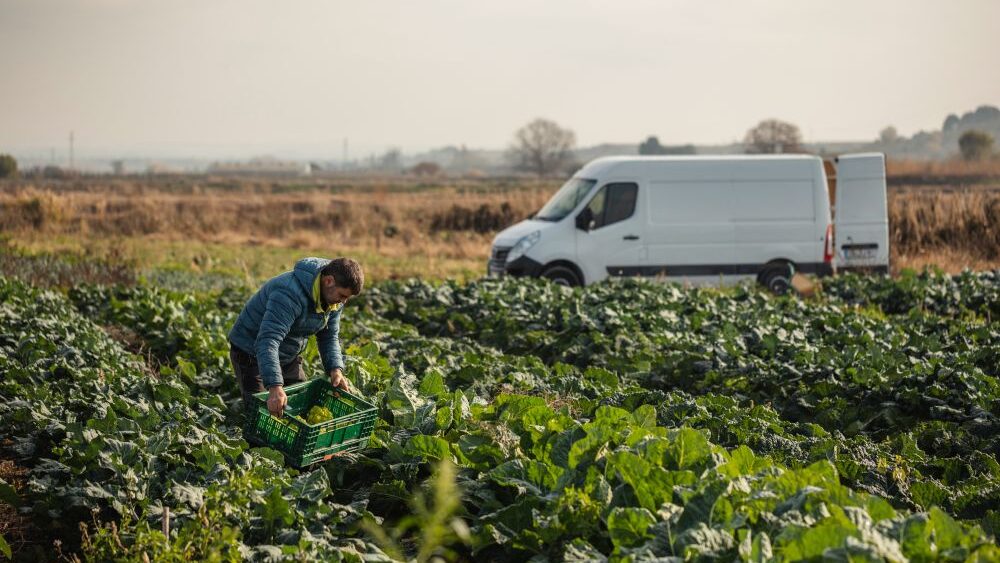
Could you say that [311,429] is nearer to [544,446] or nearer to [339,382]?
[339,382]

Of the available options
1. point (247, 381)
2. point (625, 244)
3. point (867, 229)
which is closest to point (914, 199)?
point (867, 229)

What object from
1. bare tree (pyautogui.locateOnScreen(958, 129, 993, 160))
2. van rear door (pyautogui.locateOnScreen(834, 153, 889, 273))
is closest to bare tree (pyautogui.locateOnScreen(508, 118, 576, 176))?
bare tree (pyautogui.locateOnScreen(958, 129, 993, 160))

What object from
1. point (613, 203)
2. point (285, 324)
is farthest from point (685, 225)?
point (285, 324)

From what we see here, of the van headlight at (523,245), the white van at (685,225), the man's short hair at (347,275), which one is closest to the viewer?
the man's short hair at (347,275)

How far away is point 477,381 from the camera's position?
7.36m

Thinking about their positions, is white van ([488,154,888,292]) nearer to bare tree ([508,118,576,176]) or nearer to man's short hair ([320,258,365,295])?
man's short hair ([320,258,365,295])

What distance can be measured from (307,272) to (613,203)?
987cm

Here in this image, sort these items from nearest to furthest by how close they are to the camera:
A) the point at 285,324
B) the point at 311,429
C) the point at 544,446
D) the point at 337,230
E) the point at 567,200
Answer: the point at 544,446 → the point at 311,429 → the point at 285,324 → the point at 567,200 → the point at 337,230

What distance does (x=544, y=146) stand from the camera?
13288cm

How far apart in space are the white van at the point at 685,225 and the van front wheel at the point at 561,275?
19 mm

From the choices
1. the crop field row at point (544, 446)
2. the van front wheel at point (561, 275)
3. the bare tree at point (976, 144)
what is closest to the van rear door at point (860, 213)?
the van front wheel at point (561, 275)

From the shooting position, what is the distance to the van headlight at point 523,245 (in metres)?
14.7

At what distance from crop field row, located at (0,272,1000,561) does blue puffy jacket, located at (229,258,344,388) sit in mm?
492

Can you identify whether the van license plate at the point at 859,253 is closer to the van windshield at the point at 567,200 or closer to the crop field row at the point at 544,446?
the van windshield at the point at 567,200
